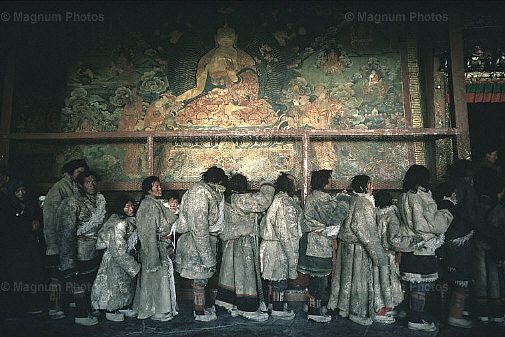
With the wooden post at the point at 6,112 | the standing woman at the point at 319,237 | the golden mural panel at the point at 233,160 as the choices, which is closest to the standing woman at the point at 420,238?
the standing woman at the point at 319,237

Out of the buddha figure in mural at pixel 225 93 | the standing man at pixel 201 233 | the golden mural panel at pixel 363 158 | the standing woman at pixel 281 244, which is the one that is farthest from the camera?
the buddha figure in mural at pixel 225 93

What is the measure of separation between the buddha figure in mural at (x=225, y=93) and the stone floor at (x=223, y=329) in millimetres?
3652

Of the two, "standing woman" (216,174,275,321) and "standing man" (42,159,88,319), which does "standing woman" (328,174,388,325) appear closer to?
"standing woman" (216,174,275,321)

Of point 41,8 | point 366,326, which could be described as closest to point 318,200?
point 366,326

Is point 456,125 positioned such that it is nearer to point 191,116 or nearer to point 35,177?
point 191,116

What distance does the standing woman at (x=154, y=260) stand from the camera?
191 inches

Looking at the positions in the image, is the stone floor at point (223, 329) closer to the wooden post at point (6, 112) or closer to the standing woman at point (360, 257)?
the standing woman at point (360, 257)

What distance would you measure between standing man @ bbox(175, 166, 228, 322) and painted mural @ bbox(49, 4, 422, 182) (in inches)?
75.9

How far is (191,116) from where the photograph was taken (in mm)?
7141

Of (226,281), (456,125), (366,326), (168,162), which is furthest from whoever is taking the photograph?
(168,162)

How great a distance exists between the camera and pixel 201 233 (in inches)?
192

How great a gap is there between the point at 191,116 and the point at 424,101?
180 inches

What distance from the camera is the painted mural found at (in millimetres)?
7023

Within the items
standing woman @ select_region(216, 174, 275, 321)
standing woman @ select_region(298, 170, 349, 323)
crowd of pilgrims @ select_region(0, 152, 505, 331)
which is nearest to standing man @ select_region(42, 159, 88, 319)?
crowd of pilgrims @ select_region(0, 152, 505, 331)
